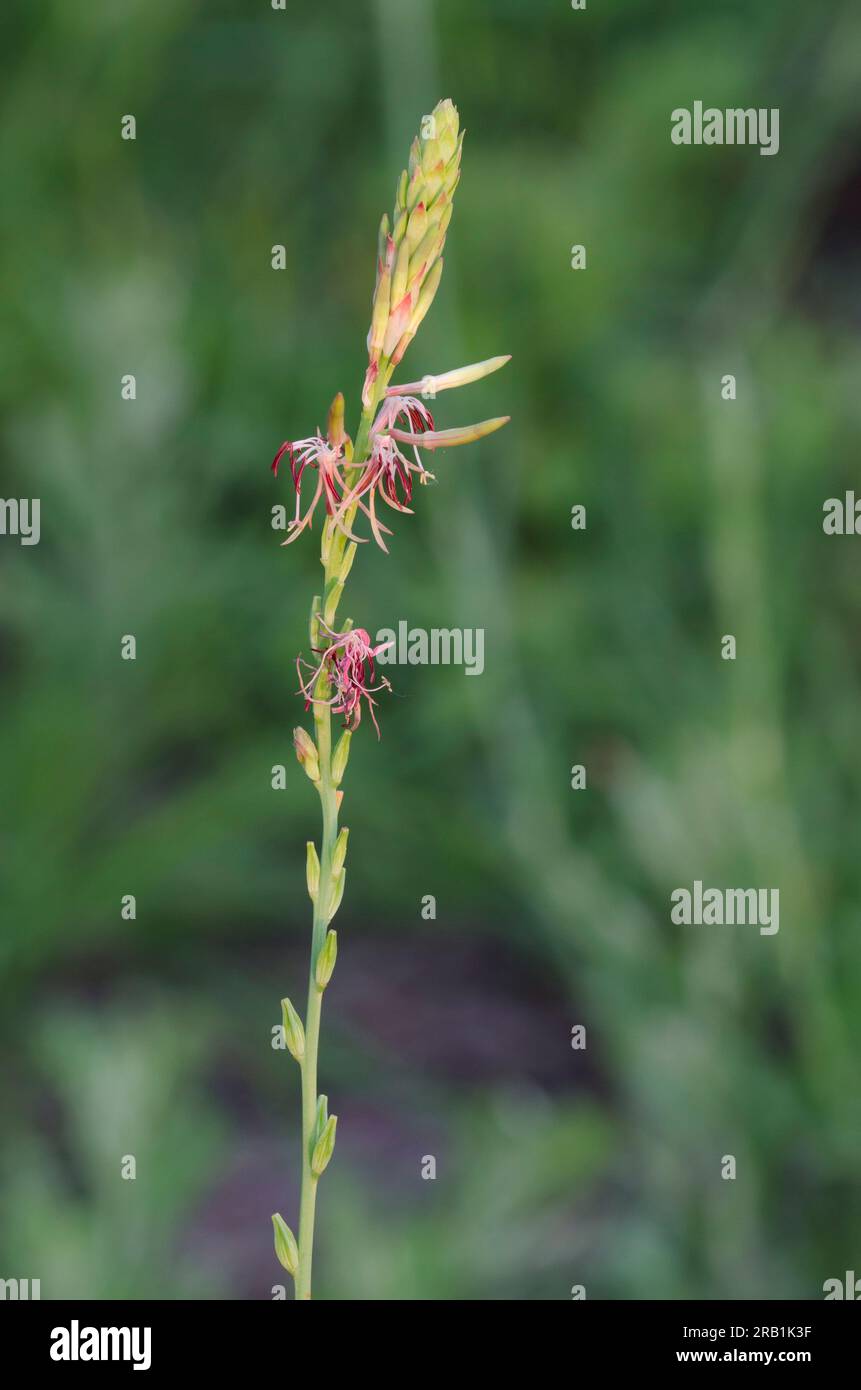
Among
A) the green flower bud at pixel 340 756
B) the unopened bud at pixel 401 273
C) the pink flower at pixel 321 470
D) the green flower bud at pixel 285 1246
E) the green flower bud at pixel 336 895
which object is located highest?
the unopened bud at pixel 401 273

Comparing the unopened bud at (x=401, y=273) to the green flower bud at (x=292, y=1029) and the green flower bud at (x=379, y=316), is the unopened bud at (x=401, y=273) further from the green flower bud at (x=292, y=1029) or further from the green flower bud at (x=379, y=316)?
the green flower bud at (x=292, y=1029)

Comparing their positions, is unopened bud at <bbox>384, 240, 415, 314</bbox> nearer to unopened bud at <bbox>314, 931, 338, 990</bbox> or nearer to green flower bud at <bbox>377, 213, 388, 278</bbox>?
green flower bud at <bbox>377, 213, 388, 278</bbox>

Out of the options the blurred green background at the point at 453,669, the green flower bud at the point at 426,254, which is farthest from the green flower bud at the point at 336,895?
the blurred green background at the point at 453,669

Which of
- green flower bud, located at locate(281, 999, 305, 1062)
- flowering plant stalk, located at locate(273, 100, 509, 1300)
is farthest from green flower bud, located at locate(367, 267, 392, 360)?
green flower bud, located at locate(281, 999, 305, 1062)

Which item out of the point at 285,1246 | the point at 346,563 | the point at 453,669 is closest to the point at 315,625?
the point at 346,563

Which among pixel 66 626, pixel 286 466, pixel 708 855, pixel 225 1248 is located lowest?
pixel 225 1248
